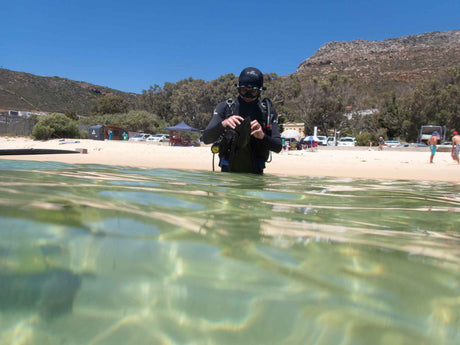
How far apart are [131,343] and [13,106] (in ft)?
280

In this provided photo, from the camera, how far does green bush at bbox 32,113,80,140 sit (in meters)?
22.0

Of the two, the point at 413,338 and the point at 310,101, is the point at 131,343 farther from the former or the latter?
the point at 310,101

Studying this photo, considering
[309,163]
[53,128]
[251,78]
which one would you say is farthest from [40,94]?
[251,78]

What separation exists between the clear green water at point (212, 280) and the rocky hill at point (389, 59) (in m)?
69.5

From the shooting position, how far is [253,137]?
3.91 m

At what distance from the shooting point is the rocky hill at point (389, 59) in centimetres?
8350

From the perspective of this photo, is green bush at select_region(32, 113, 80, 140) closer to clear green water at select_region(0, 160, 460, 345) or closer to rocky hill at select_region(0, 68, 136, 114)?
clear green water at select_region(0, 160, 460, 345)

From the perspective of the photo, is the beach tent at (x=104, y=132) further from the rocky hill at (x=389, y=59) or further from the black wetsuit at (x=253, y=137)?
the rocky hill at (x=389, y=59)

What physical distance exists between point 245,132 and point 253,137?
1.30ft

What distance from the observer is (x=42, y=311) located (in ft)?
2.20

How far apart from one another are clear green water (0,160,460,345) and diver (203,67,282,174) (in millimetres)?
2443

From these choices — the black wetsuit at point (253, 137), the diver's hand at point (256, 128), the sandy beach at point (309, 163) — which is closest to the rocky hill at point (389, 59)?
the sandy beach at point (309, 163)

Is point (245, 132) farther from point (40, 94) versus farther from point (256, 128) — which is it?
point (40, 94)

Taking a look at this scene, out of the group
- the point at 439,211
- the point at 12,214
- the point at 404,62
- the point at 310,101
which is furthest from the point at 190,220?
the point at 404,62
